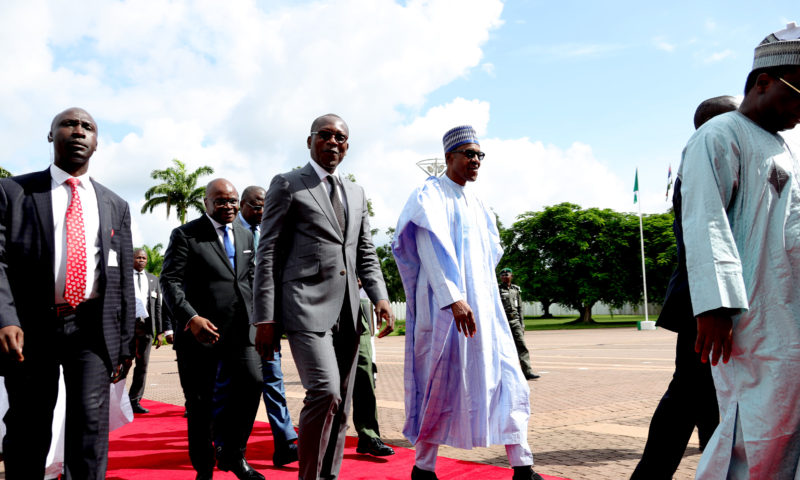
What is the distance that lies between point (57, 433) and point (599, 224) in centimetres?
5140

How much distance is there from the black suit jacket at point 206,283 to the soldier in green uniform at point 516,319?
659 centimetres

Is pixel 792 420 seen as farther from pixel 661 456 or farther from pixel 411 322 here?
pixel 411 322

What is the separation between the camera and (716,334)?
215 cm

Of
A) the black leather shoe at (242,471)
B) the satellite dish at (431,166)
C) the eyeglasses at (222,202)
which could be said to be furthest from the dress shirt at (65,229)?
the satellite dish at (431,166)

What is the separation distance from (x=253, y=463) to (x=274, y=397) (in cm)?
56

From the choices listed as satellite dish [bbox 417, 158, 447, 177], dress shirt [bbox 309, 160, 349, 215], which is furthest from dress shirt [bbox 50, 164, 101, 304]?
satellite dish [bbox 417, 158, 447, 177]

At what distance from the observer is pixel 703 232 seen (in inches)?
87.0

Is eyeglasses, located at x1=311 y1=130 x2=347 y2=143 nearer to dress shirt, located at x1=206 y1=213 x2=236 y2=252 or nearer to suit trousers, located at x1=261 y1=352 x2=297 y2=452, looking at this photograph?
dress shirt, located at x1=206 y1=213 x2=236 y2=252

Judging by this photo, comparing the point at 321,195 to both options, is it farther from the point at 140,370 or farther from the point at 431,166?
the point at 431,166

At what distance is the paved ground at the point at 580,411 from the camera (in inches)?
180

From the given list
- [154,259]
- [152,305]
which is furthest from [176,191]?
[152,305]

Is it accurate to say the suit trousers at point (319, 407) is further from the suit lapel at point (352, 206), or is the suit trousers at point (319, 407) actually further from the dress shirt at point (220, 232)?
the dress shirt at point (220, 232)

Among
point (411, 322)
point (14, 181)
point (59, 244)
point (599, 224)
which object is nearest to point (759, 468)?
point (411, 322)

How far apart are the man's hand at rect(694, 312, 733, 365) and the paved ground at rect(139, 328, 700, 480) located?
7.16 ft
